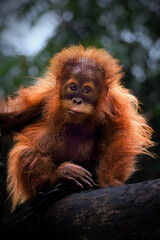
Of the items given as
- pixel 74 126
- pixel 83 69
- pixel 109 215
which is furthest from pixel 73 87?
pixel 109 215

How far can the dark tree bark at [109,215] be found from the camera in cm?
130

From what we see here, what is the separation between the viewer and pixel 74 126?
240 cm

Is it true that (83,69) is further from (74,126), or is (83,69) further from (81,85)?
(74,126)

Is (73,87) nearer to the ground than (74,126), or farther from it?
farther from it

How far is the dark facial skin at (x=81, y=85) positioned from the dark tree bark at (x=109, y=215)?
0.75 meters

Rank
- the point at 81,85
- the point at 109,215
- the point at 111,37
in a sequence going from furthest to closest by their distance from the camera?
the point at 111,37
the point at 81,85
the point at 109,215

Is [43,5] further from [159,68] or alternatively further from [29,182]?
[29,182]

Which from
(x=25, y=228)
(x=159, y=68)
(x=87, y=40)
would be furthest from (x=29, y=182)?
(x=159, y=68)

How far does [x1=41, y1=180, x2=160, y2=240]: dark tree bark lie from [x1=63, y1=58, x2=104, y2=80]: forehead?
37.9 inches

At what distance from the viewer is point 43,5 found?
434 centimetres

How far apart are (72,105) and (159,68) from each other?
2577 mm

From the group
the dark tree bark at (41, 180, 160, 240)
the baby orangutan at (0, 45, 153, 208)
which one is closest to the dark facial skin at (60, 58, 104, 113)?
the baby orangutan at (0, 45, 153, 208)

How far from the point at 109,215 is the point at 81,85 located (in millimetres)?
1077

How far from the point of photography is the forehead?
7.53ft
